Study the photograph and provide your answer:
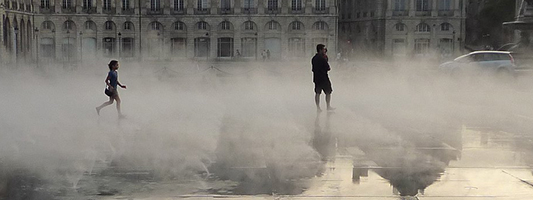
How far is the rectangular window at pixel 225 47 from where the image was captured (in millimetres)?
78188

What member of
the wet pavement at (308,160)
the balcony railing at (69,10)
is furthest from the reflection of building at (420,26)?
the wet pavement at (308,160)

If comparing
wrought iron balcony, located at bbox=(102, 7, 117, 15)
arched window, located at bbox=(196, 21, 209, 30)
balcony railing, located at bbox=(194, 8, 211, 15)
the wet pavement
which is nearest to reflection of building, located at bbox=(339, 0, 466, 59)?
balcony railing, located at bbox=(194, 8, 211, 15)

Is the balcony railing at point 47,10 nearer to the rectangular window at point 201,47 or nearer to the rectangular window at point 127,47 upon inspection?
the rectangular window at point 127,47

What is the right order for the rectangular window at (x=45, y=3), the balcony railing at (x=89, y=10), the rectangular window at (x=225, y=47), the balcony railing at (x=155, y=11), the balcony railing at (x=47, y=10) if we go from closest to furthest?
the balcony railing at (x=47, y=10)
the rectangular window at (x=45, y=3)
the balcony railing at (x=89, y=10)
the balcony railing at (x=155, y=11)
the rectangular window at (x=225, y=47)

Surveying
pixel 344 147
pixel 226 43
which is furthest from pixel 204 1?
pixel 344 147

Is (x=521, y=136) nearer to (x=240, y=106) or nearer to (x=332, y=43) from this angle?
(x=240, y=106)

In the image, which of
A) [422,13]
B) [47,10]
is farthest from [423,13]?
[47,10]

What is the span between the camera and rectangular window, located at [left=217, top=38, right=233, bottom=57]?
257 feet

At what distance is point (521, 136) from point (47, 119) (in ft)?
31.5

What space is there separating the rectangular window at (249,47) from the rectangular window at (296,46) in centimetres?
331

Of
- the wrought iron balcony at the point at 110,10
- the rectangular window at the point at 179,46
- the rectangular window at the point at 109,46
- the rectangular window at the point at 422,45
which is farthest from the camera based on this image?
the rectangular window at the point at 422,45

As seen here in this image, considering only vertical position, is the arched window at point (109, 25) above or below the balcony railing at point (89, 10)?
below

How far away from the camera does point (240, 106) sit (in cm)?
2158

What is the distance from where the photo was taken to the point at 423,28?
260 ft
